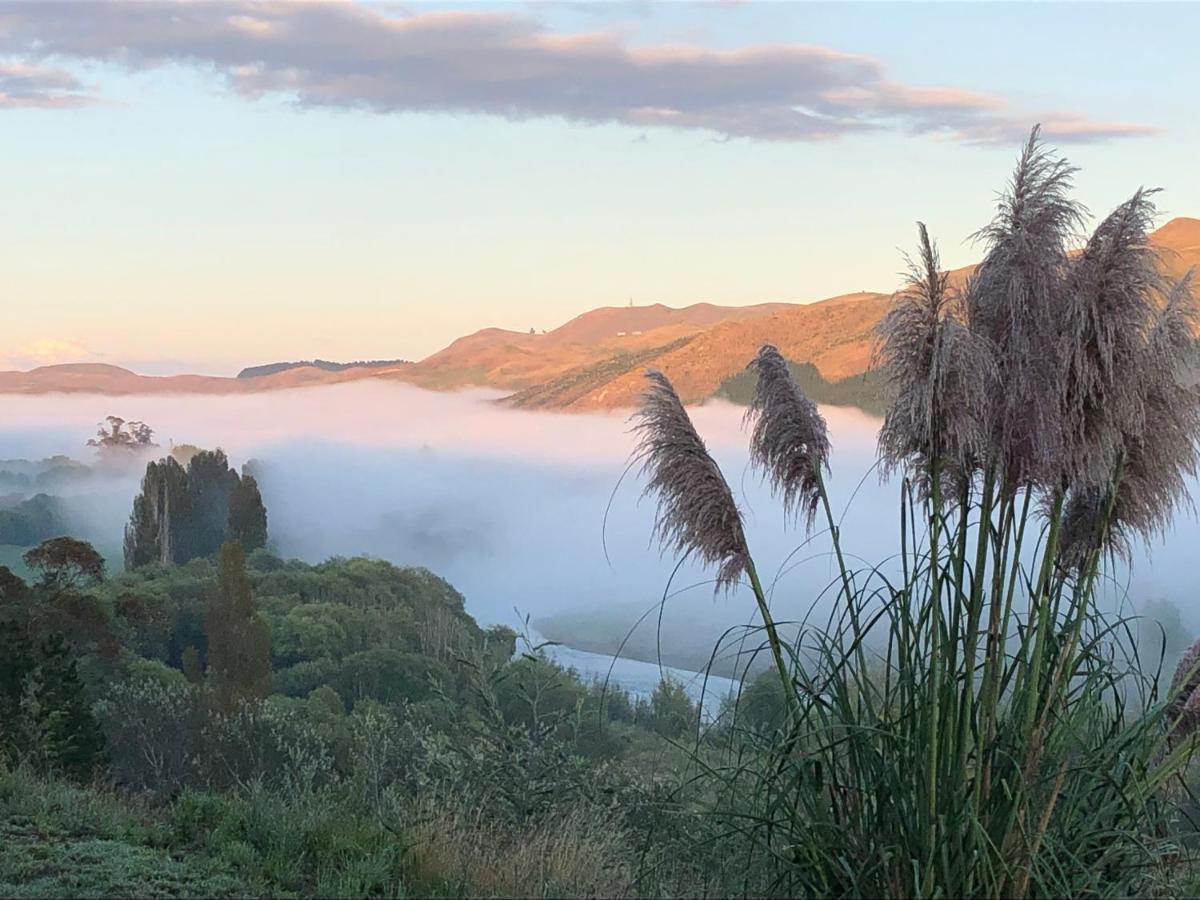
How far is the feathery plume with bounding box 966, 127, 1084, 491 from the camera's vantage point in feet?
13.1

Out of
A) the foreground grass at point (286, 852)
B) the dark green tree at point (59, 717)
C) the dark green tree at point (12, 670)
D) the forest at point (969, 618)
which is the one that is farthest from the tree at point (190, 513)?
the forest at point (969, 618)

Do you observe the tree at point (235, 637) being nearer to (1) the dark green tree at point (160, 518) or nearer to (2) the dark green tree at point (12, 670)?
(2) the dark green tree at point (12, 670)

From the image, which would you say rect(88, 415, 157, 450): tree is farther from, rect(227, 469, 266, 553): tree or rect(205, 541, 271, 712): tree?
rect(205, 541, 271, 712): tree

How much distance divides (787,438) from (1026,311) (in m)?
0.86

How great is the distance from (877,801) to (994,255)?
175cm

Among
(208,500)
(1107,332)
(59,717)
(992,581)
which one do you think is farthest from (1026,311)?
(208,500)

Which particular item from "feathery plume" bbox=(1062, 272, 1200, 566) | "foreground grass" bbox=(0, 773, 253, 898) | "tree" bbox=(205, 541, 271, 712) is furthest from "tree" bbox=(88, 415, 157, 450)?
"feathery plume" bbox=(1062, 272, 1200, 566)

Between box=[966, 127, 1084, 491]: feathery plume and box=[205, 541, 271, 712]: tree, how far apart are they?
102ft

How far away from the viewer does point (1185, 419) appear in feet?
14.0

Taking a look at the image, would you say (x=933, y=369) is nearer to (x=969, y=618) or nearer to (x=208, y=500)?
(x=969, y=618)

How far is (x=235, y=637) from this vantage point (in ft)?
122

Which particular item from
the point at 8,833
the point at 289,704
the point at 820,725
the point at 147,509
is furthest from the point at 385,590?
the point at 820,725

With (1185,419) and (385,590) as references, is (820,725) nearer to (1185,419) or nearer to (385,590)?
(1185,419)

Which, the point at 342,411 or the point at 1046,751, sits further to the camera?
the point at 342,411
